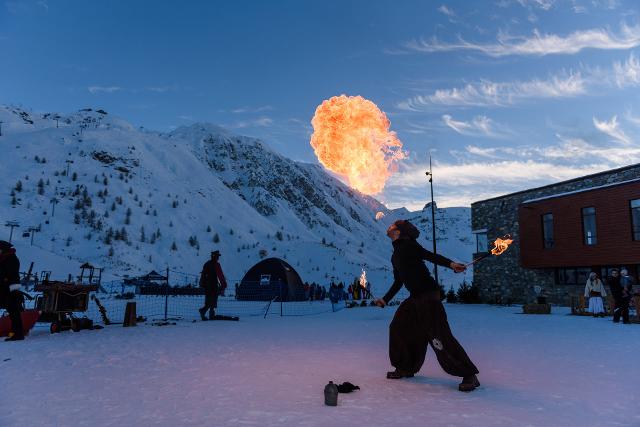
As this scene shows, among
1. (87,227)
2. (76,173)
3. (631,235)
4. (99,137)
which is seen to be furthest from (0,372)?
(99,137)

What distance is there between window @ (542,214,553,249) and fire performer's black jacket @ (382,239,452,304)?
2305 cm

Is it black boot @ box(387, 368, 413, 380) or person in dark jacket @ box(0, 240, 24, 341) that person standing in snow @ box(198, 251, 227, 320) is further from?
black boot @ box(387, 368, 413, 380)

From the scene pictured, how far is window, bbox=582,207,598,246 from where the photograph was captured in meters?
24.0

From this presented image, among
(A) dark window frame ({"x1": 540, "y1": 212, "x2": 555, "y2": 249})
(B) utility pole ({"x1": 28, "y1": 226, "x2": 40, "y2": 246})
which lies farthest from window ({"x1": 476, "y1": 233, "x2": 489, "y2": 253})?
(B) utility pole ({"x1": 28, "y1": 226, "x2": 40, "y2": 246})

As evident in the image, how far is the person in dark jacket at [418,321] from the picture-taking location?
5574 mm

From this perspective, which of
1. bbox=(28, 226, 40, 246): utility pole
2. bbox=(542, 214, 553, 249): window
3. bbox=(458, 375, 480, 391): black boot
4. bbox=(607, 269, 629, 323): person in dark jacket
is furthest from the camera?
bbox=(28, 226, 40, 246): utility pole

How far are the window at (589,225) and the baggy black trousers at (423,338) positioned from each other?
21953 millimetres

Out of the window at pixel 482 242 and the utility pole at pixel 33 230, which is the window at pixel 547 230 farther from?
the utility pole at pixel 33 230

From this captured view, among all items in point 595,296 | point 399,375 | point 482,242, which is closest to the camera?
point 399,375

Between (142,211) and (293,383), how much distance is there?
153 feet

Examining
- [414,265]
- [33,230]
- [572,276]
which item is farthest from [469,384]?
[33,230]

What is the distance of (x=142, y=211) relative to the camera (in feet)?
159

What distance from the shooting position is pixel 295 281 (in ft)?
106

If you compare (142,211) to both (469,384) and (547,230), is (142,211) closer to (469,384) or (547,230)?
(547,230)
